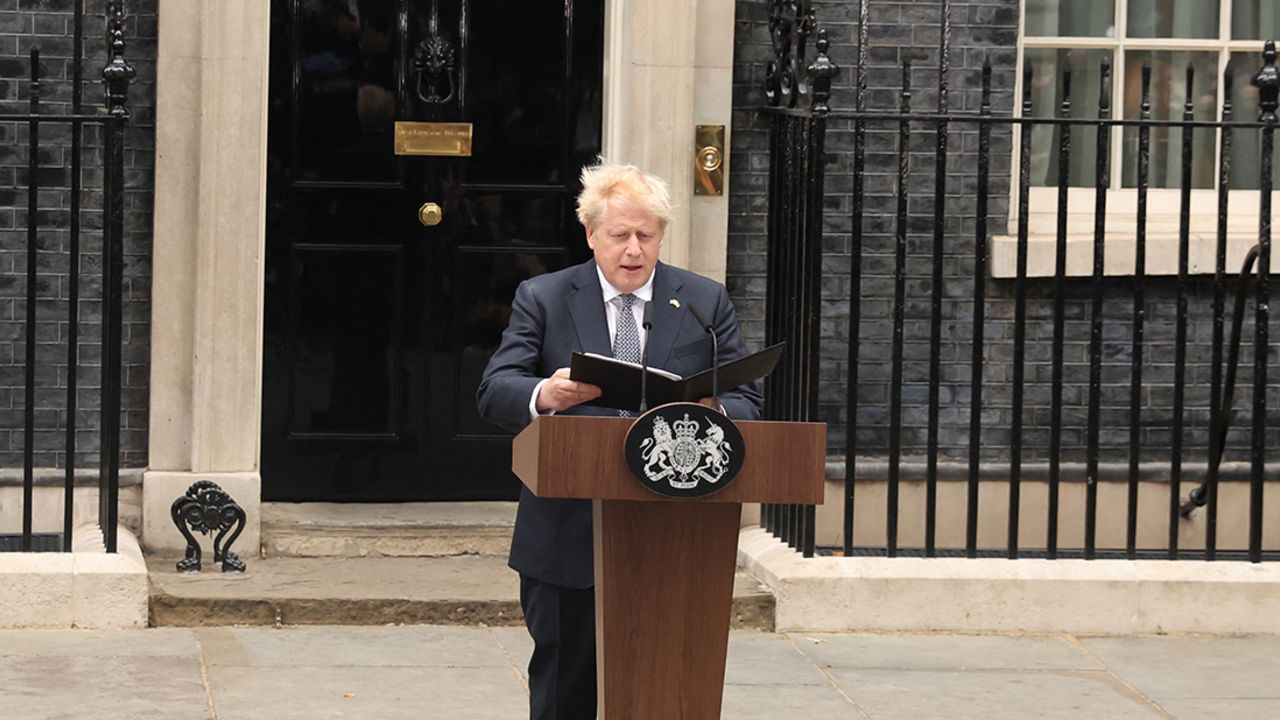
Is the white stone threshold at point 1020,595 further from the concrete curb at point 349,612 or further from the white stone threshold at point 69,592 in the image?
the white stone threshold at point 69,592

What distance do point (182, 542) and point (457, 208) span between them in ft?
5.51

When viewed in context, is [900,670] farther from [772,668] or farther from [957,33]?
[957,33]

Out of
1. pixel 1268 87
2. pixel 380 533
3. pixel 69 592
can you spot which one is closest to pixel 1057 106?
pixel 1268 87

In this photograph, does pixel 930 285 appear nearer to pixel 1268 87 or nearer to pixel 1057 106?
pixel 1057 106

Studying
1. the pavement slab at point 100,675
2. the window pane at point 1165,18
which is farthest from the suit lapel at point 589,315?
the window pane at point 1165,18

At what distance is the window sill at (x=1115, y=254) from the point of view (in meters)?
8.24

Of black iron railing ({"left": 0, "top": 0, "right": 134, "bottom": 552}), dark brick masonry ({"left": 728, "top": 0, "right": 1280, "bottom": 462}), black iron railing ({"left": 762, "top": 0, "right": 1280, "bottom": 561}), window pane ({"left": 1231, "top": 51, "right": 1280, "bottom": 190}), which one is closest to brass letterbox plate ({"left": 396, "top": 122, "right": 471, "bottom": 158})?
dark brick masonry ({"left": 728, "top": 0, "right": 1280, "bottom": 462})

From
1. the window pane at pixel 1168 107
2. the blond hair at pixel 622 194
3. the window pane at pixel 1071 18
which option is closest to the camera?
the blond hair at pixel 622 194

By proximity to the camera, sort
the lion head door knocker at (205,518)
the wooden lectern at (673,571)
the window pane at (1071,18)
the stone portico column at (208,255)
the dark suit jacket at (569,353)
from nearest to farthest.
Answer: the wooden lectern at (673,571) → the dark suit jacket at (569,353) → the lion head door knocker at (205,518) → the stone portico column at (208,255) → the window pane at (1071,18)

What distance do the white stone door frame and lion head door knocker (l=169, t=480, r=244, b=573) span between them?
0.25m

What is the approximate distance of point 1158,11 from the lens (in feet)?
28.3

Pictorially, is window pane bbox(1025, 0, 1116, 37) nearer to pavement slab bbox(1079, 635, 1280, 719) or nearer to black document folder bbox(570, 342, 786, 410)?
pavement slab bbox(1079, 635, 1280, 719)

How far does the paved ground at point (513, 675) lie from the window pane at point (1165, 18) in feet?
8.74

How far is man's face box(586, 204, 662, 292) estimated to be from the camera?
4.75 meters
